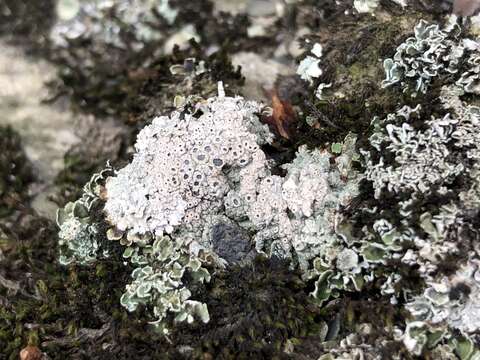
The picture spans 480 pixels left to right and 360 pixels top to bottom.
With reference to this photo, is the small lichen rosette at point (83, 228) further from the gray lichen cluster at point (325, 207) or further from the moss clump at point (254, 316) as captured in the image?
the moss clump at point (254, 316)

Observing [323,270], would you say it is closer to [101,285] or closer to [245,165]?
[245,165]

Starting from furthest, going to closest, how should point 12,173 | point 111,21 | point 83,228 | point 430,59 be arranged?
point 111,21 → point 12,173 → point 83,228 → point 430,59

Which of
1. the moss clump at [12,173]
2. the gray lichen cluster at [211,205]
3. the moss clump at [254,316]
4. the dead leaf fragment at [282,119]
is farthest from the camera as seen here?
the moss clump at [12,173]

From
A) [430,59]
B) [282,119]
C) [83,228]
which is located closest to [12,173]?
Answer: [83,228]

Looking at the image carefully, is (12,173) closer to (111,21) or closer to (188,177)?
(111,21)

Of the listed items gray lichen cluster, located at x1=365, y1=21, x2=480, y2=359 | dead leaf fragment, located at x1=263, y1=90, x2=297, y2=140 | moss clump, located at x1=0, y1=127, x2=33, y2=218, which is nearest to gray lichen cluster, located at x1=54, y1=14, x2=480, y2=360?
gray lichen cluster, located at x1=365, y1=21, x2=480, y2=359

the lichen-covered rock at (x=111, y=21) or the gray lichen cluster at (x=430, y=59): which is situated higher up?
the gray lichen cluster at (x=430, y=59)

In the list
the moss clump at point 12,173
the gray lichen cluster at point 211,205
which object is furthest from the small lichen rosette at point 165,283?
the moss clump at point 12,173

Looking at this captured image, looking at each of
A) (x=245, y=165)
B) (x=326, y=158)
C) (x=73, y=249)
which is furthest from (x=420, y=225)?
(x=73, y=249)

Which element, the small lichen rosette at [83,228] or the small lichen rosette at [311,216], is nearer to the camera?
the small lichen rosette at [311,216]

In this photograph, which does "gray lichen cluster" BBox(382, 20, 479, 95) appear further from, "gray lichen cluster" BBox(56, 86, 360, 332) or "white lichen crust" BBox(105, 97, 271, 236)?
"white lichen crust" BBox(105, 97, 271, 236)
